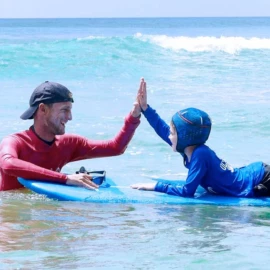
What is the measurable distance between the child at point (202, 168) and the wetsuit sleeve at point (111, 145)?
0.52 feet

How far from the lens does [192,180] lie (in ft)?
17.1

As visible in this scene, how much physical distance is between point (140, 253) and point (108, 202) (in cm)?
138

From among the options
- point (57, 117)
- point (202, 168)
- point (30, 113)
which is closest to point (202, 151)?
point (202, 168)

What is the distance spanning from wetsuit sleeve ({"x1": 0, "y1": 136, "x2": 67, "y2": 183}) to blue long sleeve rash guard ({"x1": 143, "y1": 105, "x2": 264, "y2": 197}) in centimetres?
82

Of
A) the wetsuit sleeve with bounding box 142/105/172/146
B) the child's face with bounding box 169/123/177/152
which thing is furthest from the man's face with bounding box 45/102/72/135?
the child's face with bounding box 169/123/177/152

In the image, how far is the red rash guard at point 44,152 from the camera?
522 centimetres

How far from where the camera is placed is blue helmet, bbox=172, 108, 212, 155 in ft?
17.1

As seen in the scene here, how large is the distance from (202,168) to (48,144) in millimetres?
1165

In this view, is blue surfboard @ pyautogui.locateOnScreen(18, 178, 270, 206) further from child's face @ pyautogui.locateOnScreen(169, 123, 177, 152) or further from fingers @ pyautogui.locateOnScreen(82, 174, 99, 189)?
child's face @ pyautogui.locateOnScreen(169, 123, 177, 152)

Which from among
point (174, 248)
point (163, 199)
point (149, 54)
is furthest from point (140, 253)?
point (149, 54)

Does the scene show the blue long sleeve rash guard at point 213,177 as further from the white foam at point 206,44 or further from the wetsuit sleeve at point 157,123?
the white foam at point 206,44

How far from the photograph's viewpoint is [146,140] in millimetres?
9211

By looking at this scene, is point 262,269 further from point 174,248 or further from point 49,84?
point 49,84

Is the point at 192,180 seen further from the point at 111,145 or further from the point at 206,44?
the point at 206,44
